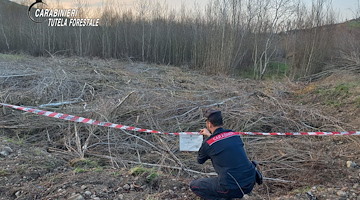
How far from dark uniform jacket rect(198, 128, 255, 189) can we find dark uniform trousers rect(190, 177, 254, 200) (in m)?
0.05

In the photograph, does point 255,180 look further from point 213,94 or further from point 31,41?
point 31,41

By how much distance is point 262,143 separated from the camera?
15.2 ft

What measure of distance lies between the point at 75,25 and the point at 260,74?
10.8 meters

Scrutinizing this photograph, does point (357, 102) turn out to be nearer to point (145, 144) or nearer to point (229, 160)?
point (145, 144)

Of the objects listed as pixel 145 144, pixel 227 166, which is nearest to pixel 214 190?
pixel 227 166

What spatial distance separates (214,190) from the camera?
8.63 ft

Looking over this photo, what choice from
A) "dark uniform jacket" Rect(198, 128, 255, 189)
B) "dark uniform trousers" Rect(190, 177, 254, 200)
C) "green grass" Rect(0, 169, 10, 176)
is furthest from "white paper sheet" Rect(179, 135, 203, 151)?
"green grass" Rect(0, 169, 10, 176)

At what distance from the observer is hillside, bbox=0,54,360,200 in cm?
304

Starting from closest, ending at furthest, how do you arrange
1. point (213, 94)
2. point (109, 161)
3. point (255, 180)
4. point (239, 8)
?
1. point (255, 180)
2. point (109, 161)
3. point (213, 94)
4. point (239, 8)

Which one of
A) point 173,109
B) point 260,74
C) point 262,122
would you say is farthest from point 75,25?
point 262,122

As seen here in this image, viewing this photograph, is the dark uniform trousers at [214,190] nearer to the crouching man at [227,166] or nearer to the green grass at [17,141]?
the crouching man at [227,166]

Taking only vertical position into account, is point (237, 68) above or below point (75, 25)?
below

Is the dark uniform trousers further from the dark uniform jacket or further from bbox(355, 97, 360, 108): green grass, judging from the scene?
bbox(355, 97, 360, 108): green grass

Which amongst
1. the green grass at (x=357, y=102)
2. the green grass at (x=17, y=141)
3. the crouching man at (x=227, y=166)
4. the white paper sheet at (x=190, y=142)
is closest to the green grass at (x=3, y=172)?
the green grass at (x=17, y=141)
